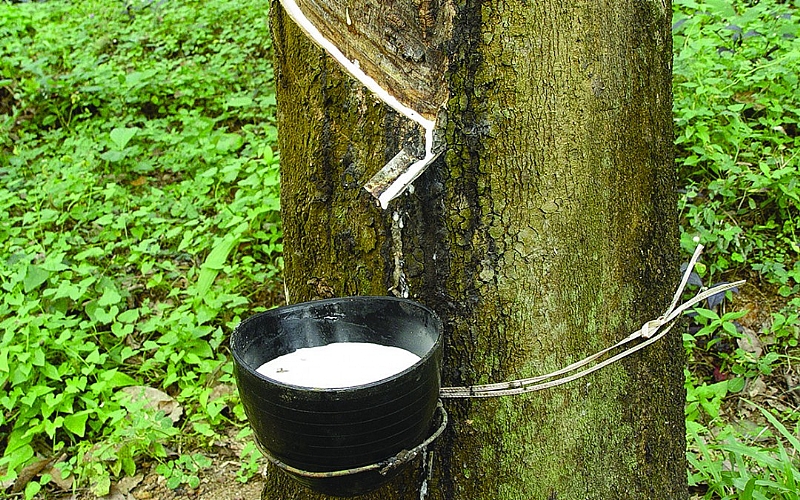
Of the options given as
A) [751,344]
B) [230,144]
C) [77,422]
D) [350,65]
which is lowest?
[751,344]

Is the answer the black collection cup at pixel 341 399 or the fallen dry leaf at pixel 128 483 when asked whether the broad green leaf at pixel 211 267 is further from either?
the black collection cup at pixel 341 399

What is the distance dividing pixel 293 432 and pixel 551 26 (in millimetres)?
852

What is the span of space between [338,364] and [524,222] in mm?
451

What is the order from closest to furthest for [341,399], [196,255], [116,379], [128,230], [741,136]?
1. [341,399]
2. [116,379]
3. [741,136]
4. [196,255]
5. [128,230]

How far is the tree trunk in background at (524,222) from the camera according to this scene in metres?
1.38

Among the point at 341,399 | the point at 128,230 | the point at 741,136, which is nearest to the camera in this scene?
the point at 341,399

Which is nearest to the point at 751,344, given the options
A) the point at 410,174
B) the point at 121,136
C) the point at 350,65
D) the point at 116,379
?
the point at 410,174

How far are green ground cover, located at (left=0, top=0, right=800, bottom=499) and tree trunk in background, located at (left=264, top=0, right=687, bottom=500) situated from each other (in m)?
0.85

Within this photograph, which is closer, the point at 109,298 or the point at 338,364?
the point at 338,364

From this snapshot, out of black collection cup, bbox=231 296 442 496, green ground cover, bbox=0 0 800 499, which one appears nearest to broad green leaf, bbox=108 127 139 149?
green ground cover, bbox=0 0 800 499

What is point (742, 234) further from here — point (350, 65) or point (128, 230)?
point (128, 230)

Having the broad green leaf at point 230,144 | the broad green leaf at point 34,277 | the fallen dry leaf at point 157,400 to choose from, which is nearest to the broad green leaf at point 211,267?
the fallen dry leaf at point 157,400

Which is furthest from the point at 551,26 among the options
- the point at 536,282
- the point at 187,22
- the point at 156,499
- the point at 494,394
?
the point at 187,22

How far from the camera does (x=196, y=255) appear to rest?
364 cm
